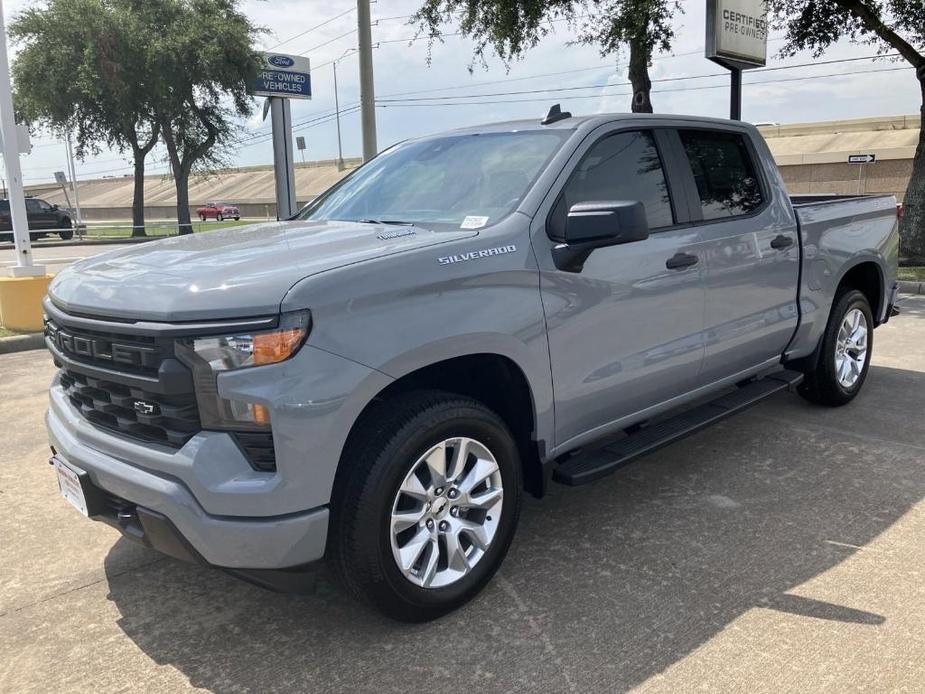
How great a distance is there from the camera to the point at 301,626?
2986mm

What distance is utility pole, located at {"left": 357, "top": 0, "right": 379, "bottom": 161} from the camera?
12.2m

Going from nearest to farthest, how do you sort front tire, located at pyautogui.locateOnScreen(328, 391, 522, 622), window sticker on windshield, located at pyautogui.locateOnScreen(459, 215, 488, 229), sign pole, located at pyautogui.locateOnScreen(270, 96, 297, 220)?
front tire, located at pyautogui.locateOnScreen(328, 391, 522, 622)
window sticker on windshield, located at pyautogui.locateOnScreen(459, 215, 488, 229)
sign pole, located at pyautogui.locateOnScreen(270, 96, 297, 220)

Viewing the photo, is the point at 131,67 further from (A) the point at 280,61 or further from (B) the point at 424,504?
(B) the point at 424,504

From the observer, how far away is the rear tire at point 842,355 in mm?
5188

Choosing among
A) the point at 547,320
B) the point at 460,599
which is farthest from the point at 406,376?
the point at 460,599

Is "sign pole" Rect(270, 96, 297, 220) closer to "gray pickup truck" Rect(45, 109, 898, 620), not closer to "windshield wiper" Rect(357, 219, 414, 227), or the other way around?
"gray pickup truck" Rect(45, 109, 898, 620)

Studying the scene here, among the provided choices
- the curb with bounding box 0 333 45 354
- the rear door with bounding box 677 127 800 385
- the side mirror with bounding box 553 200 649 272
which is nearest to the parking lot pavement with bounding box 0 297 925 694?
the rear door with bounding box 677 127 800 385

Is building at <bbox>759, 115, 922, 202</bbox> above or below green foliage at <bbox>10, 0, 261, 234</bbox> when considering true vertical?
below

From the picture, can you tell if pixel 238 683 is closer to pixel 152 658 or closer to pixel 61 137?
pixel 152 658

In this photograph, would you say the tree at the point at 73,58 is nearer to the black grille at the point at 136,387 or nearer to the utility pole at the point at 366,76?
the utility pole at the point at 366,76

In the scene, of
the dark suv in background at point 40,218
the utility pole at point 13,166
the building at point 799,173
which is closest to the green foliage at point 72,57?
the dark suv in background at point 40,218

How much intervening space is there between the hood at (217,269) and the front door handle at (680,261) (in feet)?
3.78

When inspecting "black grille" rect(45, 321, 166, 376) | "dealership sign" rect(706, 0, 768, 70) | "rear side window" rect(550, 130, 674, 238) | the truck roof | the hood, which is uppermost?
"dealership sign" rect(706, 0, 768, 70)

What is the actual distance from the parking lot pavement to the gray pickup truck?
0.96 feet
